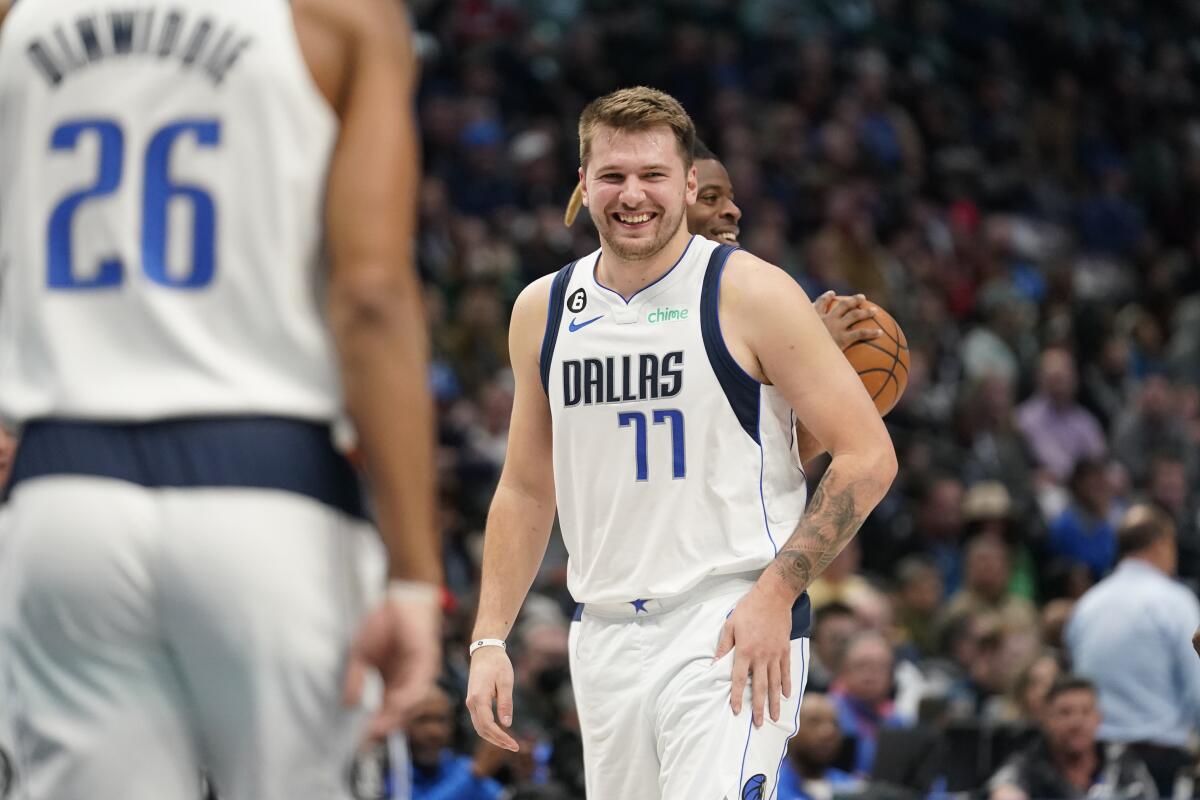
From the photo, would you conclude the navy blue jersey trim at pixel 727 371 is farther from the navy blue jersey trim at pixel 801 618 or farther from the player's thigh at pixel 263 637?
the player's thigh at pixel 263 637

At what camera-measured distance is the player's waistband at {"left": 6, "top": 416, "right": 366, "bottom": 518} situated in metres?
2.86

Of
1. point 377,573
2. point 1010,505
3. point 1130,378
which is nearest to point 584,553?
point 377,573

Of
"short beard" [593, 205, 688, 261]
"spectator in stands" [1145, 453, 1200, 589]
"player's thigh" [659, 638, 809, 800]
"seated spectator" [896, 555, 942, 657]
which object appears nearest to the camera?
"player's thigh" [659, 638, 809, 800]

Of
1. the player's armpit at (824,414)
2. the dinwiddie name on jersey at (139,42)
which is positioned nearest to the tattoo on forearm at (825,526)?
the player's armpit at (824,414)

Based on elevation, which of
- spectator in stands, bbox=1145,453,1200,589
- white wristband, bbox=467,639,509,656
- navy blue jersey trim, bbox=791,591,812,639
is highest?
navy blue jersey trim, bbox=791,591,812,639

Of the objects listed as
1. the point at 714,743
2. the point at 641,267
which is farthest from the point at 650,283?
the point at 714,743

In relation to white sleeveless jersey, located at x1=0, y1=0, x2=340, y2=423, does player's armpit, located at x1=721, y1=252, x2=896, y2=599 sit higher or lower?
lower

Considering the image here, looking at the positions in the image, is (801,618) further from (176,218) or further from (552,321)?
(176,218)

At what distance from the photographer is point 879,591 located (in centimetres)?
1254

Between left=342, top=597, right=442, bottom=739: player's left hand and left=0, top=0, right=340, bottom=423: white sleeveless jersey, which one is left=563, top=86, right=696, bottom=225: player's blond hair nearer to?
left=0, top=0, right=340, bottom=423: white sleeveless jersey

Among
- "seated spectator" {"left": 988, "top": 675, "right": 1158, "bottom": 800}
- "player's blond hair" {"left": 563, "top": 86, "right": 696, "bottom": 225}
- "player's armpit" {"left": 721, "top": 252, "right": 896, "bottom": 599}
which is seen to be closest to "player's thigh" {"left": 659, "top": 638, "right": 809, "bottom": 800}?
"player's armpit" {"left": 721, "top": 252, "right": 896, "bottom": 599}

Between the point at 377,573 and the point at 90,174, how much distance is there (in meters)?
0.78

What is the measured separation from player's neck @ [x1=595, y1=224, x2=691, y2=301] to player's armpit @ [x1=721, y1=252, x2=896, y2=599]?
0.32 meters

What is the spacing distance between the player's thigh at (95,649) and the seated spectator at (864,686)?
7.46 metres
